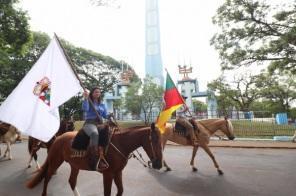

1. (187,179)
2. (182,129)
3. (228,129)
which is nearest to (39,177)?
(187,179)

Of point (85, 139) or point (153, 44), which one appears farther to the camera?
point (153, 44)

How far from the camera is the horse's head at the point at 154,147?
5.04 meters

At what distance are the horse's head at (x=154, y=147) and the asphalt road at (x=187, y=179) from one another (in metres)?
2.28

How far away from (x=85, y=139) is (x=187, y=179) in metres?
3.97

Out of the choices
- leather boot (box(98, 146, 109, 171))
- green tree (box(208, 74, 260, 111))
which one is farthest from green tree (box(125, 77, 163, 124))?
leather boot (box(98, 146, 109, 171))

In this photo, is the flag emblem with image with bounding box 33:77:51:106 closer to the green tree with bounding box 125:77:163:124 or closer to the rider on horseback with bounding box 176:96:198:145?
the rider on horseback with bounding box 176:96:198:145

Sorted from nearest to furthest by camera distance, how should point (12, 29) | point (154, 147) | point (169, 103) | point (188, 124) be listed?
point (154, 147) < point (169, 103) < point (188, 124) < point (12, 29)

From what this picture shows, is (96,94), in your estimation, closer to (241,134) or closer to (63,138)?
(63,138)

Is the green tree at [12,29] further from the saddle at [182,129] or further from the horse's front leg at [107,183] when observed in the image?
the horse's front leg at [107,183]

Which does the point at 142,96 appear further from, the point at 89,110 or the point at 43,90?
the point at 89,110

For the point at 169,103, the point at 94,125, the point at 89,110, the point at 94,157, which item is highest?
the point at 169,103

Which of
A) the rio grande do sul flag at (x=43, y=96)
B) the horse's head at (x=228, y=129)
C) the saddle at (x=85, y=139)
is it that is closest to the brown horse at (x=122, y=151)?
the saddle at (x=85, y=139)

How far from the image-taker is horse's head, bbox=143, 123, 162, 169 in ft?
16.5

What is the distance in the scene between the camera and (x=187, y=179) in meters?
8.42
